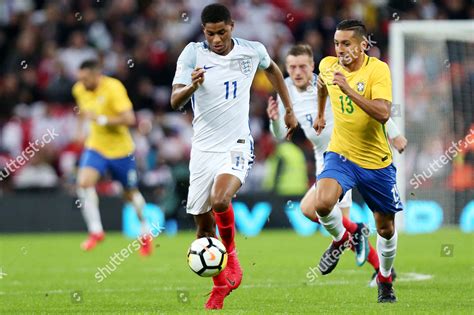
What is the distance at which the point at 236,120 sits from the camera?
8.85 meters

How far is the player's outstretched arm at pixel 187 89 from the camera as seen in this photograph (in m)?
7.98

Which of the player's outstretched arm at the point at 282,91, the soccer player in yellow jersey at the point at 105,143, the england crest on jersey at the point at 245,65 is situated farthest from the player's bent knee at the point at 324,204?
the soccer player in yellow jersey at the point at 105,143

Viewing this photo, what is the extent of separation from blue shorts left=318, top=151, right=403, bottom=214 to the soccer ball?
1.23 m

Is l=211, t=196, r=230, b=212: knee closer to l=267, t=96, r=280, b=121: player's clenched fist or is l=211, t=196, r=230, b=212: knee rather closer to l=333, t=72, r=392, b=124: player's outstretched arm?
l=333, t=72, r=392, b=124: player's outstretched arm

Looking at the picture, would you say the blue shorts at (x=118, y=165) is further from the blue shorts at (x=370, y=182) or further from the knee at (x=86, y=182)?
the blue shorts at (x=370, y=182)

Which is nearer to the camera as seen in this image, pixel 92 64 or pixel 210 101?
pixel 210 101

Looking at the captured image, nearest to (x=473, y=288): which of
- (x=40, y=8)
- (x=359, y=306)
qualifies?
(x=359, y=306)

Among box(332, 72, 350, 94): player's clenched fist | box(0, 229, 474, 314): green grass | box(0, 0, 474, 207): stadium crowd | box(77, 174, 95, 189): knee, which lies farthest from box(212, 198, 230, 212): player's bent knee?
box(0, 0, 474, 207): stadium crowd

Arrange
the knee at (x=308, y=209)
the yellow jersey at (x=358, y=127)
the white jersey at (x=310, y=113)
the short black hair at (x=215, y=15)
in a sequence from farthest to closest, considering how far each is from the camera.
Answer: the white jersey at (x=310, y=113)
the knee at (x=308, y=209)
the yellow jersey at (x=358, y=127)
the short black hair at (x=215, y=15)

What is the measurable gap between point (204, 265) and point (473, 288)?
2997mm

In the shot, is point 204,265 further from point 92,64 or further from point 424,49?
point 424,49

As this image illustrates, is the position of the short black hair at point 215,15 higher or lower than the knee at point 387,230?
higher

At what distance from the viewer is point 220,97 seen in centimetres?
880

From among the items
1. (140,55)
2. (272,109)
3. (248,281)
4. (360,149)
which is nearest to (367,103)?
(360,149)
